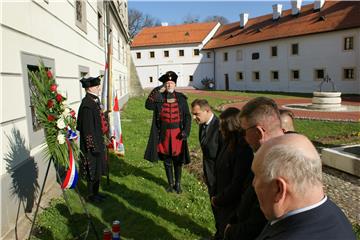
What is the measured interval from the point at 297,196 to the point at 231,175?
1.68 metres

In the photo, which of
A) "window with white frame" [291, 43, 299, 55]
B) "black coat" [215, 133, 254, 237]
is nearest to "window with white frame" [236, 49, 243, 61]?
"window with white frame" [291, 43, 299, 55]

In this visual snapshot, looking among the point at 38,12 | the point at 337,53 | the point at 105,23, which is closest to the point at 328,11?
the point at 337,53

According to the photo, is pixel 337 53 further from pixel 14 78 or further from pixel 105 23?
pixel 14 78

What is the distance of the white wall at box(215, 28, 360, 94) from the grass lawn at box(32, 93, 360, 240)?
28.8 m

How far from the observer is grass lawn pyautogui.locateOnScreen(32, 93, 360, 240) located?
494 centimetres

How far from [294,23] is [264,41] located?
3.68m

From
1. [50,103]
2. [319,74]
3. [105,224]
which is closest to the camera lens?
[50,103]

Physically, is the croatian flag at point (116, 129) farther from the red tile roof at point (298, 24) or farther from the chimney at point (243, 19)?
the chimney at point (243, 19)

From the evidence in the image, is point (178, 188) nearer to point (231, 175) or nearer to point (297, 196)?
point (231, 175)

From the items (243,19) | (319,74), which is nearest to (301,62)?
(319,74)

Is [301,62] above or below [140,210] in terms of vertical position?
above

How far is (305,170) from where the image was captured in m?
1.52

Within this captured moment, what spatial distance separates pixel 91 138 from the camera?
567 centimetres

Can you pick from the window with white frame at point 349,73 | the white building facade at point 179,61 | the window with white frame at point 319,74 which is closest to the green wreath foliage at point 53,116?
the window with white frame at point 349,73
